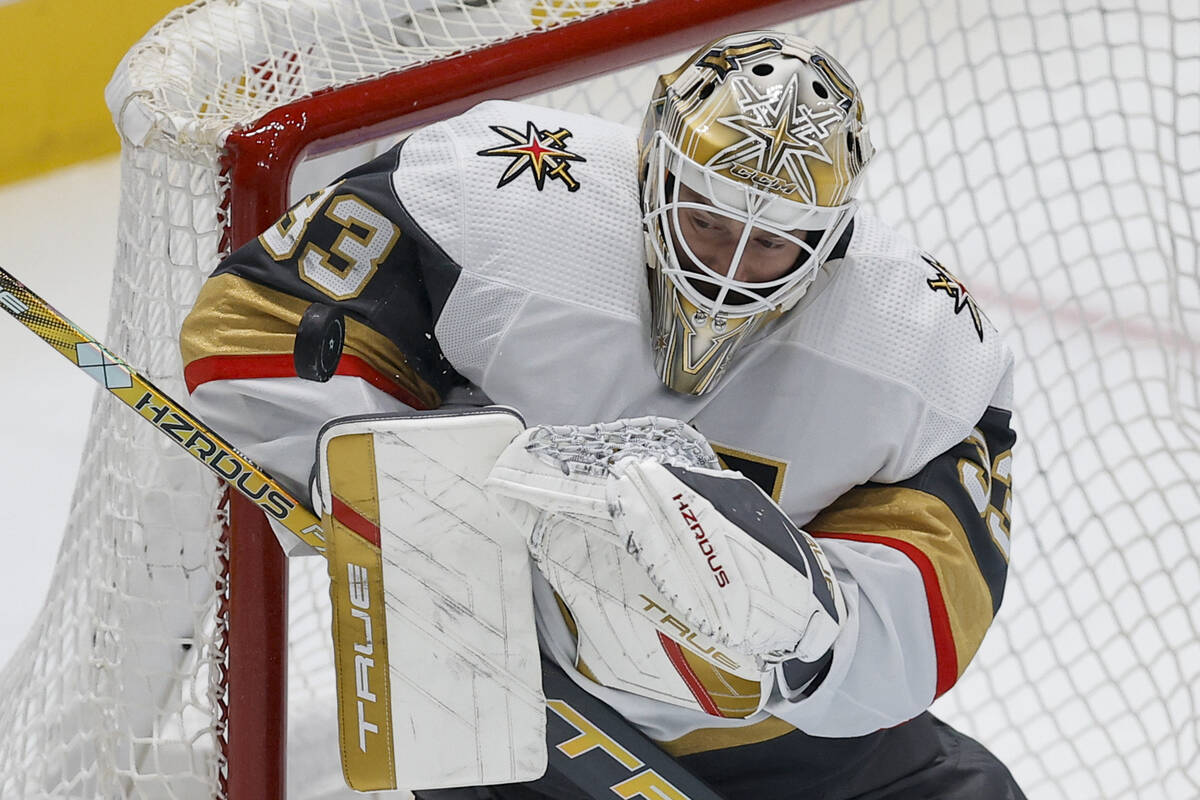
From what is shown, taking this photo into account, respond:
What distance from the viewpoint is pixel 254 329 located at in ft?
→ 4.18

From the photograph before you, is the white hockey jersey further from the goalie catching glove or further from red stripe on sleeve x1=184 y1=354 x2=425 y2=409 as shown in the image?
the goalie catching glove

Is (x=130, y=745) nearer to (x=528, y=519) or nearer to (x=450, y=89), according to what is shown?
(x=528, y=519)

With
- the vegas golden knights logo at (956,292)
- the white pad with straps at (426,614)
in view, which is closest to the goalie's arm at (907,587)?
the vegas golden knights logo at (956,292)

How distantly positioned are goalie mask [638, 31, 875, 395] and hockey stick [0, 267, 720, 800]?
313 millimetres

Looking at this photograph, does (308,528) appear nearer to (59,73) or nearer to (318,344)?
(318,344)

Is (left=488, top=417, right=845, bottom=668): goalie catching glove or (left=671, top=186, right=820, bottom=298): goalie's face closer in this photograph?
(left=488, top=417, right=845, bottom=668): goalie catching glove

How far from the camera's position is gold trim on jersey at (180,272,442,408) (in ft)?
4.14

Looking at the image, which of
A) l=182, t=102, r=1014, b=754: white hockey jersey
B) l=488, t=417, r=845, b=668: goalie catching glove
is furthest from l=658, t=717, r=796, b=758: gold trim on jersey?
l=488, t=417, r=845, b=668: goalie catching glove

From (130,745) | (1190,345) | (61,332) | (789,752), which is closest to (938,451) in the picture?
(789,752)

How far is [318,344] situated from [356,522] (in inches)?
6.0

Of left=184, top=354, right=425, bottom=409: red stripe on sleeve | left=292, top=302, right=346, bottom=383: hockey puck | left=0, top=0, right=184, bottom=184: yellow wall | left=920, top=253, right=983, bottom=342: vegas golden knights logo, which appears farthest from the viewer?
left=0, top=0, right=184, bottom=184: yellow wall

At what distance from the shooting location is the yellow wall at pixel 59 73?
3.08 metres

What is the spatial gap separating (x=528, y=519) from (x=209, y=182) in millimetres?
615

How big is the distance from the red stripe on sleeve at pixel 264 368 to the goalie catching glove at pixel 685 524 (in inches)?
7.9
